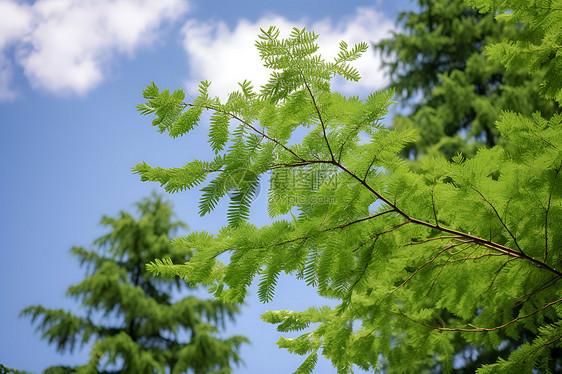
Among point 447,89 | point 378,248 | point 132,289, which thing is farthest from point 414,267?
point 132,289

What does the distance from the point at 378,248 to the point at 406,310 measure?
1015 mm

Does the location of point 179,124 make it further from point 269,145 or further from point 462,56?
point 462,56

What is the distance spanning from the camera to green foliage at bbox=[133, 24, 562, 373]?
1.45m

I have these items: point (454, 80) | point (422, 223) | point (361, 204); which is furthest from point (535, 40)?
point (454, 80)

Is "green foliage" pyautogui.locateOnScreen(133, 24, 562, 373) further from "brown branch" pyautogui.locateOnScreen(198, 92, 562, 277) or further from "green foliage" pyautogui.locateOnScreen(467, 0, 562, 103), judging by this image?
"green foliage" pyautogui.locateOnScreen(467, 0, 562, 103)

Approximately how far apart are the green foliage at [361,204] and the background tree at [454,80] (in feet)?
20.6

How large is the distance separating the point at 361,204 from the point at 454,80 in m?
9.10

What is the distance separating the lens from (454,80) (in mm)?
9492

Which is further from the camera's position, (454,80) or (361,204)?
(454,80)

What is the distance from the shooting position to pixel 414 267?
2.22 metres

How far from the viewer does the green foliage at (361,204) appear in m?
1.45

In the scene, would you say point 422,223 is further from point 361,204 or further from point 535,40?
point 535,40

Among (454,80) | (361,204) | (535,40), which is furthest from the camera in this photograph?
(454,80)

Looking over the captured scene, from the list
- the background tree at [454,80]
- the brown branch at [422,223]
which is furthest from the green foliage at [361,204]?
the background tree at [454,80]
